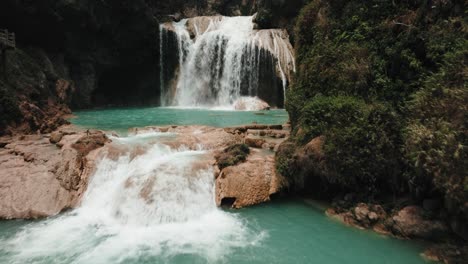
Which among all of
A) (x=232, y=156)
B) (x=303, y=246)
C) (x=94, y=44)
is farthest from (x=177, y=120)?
(x=94, y=44)

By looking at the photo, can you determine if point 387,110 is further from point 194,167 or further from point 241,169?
point 194,167

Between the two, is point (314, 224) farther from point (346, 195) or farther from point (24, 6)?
point (24, 6)

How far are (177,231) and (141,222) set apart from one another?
1.26 metres

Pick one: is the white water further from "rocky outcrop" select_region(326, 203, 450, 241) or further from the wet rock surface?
"rocky outcrop" select_region(326, 203, 450, 241)

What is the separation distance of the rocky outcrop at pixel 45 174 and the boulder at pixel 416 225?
982cm

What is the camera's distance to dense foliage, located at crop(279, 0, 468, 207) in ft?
23.1

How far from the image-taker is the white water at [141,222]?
793 centimetres

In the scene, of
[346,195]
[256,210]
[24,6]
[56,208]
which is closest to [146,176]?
[56,208]

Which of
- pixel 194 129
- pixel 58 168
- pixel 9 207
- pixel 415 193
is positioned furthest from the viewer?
pixel 194 129

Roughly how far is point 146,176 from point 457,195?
8550 millimetres

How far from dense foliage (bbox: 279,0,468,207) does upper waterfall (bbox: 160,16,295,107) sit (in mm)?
19098

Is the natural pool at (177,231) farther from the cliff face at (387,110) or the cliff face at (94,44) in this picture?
the cliff face at (94,44)

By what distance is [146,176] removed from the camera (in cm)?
1071

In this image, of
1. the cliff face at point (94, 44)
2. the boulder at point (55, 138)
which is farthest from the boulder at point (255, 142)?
the cliff face at point (94, 44)
